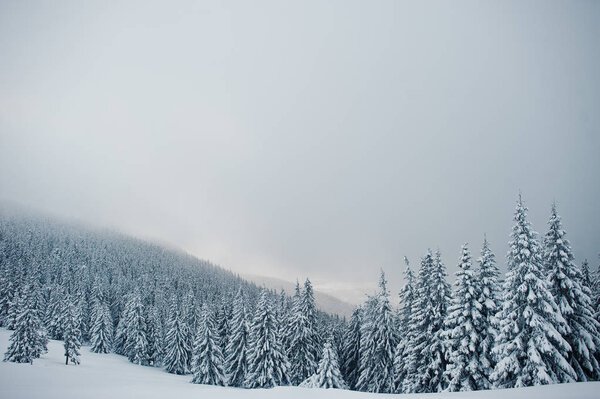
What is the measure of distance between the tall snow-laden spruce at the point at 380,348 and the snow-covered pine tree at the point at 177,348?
130 ft

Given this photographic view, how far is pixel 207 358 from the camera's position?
168ft

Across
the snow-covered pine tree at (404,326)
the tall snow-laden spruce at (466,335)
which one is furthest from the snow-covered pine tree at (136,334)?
the tall snow-laden spruce at (466,335)

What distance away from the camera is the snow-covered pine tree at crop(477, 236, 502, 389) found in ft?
86.3

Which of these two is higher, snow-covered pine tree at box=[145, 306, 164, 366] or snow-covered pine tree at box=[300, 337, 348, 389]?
snow-covered pine tree at box=[300, 337, 348, 389]

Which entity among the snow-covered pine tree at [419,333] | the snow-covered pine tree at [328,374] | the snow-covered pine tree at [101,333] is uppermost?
the snow-covered pine tree at [419,333]

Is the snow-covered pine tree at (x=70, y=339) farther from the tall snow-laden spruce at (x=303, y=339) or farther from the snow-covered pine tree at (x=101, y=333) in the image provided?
the tall snow-laden spruce at (x=303, y=339)

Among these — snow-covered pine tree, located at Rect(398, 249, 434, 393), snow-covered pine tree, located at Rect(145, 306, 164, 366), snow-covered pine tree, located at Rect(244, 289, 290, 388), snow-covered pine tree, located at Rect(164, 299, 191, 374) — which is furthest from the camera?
snow-covered pine tree, located at Rect(145, 306, 164, 366)

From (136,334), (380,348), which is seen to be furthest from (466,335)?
(136,334)

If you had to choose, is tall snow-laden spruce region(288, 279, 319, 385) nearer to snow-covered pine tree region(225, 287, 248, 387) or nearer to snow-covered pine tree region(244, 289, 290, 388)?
snow-covered pine tree region(244, 289, 290, 388)

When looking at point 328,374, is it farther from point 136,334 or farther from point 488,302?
point 136,334

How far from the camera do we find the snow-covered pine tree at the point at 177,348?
63.8m

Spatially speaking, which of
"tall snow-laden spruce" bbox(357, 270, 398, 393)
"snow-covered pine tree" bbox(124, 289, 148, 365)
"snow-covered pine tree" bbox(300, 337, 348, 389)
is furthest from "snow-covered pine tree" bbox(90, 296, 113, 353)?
"tall snow-laden spruce" bbox(357, 270, 398, 393)

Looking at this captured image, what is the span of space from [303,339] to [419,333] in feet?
61.4

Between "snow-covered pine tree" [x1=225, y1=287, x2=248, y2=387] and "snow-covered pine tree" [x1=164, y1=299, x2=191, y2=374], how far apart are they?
17712mm
